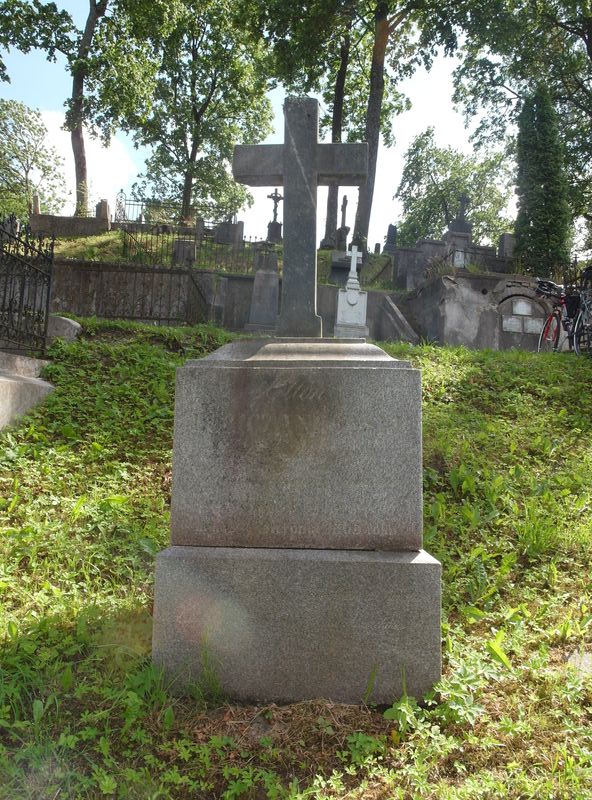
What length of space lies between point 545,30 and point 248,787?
26.4 m

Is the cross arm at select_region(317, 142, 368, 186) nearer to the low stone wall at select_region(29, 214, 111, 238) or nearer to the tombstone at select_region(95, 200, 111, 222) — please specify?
the low stone wall at select_region(29, 214, 111, 238)

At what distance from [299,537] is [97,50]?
79.8ft

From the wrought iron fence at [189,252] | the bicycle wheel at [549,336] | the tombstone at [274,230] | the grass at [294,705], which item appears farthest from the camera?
the tombstone at [274,230]

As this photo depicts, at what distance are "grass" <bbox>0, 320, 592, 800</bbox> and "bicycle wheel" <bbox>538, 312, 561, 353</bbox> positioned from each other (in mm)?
5850

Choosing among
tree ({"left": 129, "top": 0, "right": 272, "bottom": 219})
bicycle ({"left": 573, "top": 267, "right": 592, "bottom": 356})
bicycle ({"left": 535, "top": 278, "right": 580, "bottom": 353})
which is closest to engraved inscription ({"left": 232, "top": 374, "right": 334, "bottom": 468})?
bicycle ({"left": 573, "top": 267, "right": 592, "bottom": 356})

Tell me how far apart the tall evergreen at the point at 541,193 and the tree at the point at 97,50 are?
542 inches

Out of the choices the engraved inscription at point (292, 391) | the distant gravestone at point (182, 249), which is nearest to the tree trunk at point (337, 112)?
the distant gravestone at point (182, 249)

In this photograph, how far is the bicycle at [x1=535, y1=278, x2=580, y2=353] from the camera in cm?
1027

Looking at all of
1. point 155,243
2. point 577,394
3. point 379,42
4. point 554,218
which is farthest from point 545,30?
A: point 577,394

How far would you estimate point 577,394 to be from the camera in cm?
650

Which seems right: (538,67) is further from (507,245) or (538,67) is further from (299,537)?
(299,537)

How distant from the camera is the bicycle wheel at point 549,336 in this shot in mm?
11070

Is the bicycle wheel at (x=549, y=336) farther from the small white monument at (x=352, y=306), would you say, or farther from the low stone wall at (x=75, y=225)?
the low stone wall at (x=75, y=225)

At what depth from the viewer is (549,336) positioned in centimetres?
1203
